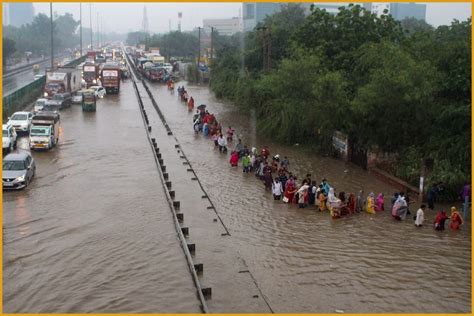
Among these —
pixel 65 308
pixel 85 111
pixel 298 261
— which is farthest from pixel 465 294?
pixel 85 111

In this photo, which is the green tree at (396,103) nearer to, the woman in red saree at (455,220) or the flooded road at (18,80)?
the woman in red saree at (455,220)

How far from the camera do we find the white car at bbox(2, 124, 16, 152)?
88.0ft

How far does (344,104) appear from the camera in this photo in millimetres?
25734

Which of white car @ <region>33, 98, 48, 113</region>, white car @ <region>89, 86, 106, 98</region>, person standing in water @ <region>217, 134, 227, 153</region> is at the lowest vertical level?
person standing in water @ <region>217, 134, 227, 153</region>

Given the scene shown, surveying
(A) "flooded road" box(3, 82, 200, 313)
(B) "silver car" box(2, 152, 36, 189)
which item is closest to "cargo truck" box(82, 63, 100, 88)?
(A) "flooded road" box(3, 82, 200, 313)

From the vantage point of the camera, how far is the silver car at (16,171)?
2041cm

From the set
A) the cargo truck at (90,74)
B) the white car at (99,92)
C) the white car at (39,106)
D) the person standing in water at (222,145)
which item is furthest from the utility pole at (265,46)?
the cargo truck at (90,74)

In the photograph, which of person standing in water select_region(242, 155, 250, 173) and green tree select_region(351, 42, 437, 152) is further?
person standing in water select_region(242, 155, 250, 173)

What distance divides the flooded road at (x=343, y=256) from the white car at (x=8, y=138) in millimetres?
10196

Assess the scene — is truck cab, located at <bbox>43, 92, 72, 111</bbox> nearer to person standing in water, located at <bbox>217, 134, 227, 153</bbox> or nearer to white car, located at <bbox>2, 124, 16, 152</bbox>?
white car, located at <bbox>2, 124, 16, 152</bbox>

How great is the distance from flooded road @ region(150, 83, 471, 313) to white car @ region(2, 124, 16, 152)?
10196 mm

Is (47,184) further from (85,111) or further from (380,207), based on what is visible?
(85,111)

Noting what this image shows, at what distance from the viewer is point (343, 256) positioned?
14.2 meters

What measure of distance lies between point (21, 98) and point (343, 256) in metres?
34.4
